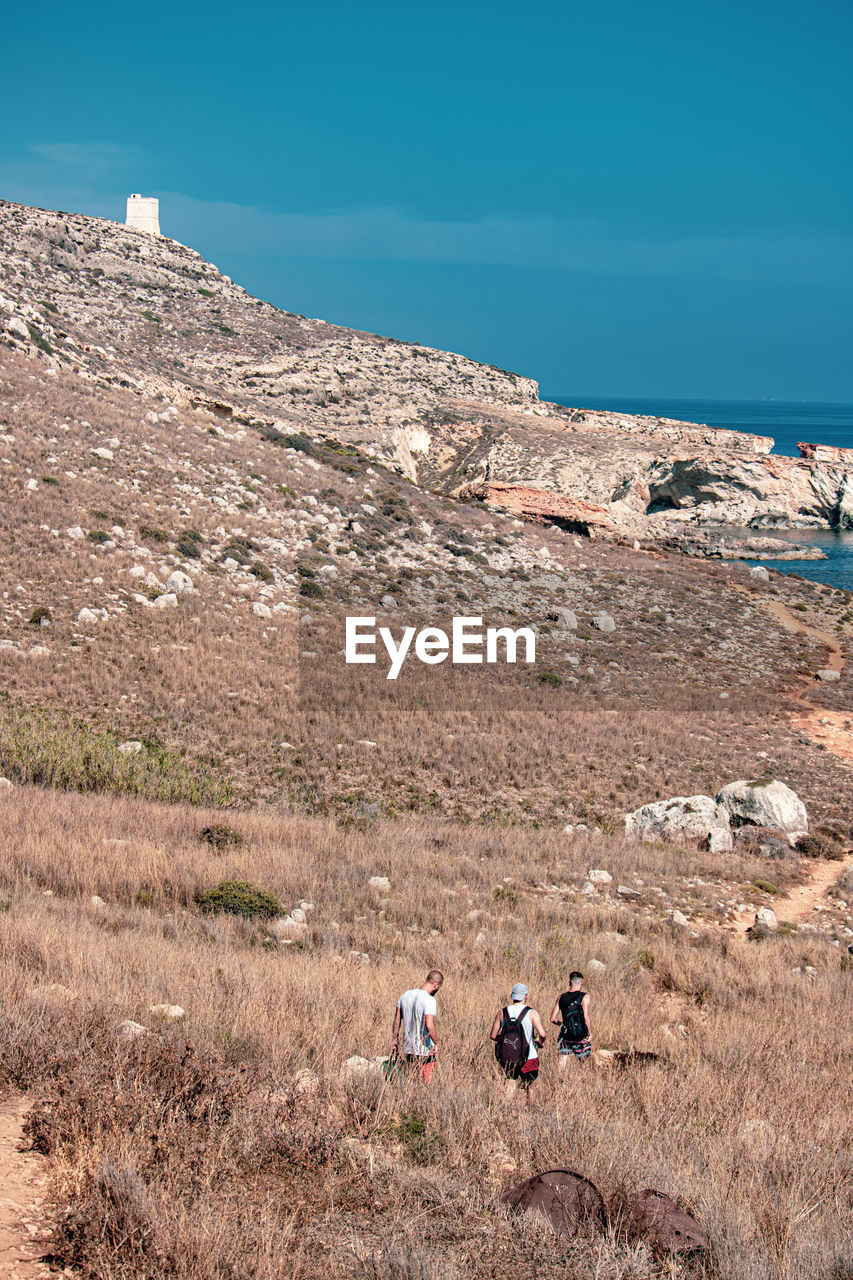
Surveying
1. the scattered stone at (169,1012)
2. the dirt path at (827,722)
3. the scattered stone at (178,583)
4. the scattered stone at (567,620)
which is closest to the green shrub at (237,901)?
the scattered stone at (169,1012)

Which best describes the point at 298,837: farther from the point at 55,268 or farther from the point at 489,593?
the point at 55,268

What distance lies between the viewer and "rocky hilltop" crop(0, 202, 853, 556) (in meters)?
55.4

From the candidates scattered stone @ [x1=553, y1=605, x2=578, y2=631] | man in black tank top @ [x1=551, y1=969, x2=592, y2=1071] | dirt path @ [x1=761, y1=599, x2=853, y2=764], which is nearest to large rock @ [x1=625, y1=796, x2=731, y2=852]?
dirt path @ [x1=761, y1=599, x2=853, y2=764]

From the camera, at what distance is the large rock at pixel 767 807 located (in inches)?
629

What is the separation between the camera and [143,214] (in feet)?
280

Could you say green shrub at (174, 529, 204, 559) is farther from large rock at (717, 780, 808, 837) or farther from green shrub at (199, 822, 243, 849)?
large rock at (717, 780, 808, 837)

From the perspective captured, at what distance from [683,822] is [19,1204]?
1356 centimetres

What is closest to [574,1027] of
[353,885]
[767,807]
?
[353,885]

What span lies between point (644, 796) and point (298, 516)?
845 inches

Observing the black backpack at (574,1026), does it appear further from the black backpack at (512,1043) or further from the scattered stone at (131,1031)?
the scattered stone at (131,1031)

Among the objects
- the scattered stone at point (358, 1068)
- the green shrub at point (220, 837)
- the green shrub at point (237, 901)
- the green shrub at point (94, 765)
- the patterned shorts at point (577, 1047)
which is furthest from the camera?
the green shrub at point (94, 765)

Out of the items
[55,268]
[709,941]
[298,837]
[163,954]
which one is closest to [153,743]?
[298,837]

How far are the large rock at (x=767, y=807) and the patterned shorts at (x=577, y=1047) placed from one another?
10478mm

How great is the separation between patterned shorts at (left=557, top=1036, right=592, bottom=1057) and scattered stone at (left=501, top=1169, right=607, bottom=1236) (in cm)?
276
